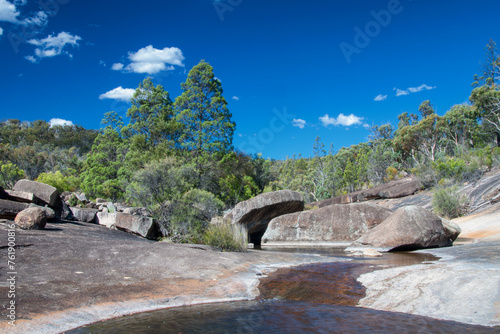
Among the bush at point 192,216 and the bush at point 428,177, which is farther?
the bush at point 428,177

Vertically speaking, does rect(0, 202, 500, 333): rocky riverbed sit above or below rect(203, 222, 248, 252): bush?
below

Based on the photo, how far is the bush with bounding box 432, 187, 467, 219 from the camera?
25812mm

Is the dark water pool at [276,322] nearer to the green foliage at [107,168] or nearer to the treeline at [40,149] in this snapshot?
the green foliage at [107,168]

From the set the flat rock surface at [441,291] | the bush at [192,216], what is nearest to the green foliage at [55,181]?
the bush at [192,216]

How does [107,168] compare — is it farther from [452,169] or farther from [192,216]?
[452,169]

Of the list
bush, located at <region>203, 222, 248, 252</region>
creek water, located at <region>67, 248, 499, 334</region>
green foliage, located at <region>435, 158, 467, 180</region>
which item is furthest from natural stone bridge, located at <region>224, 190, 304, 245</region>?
green foliage, located at <region>435, 158, 467, 180</region>

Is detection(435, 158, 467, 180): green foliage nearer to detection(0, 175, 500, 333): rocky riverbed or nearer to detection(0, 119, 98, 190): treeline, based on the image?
detection(0, 175, 500, 333): rocky riverbed

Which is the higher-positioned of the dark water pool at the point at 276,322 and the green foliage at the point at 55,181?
the green foliage at the point at 55,181

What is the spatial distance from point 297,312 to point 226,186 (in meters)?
Result: 24.2

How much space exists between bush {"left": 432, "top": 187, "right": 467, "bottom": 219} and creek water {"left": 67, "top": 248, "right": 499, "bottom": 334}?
21895 millimetres

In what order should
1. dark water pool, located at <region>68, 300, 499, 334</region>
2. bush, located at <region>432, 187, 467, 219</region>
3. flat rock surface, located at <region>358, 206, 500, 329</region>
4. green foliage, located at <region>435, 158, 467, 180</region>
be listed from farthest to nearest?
green foliage, located at <region>435, 158, 467, 180</region> → bush, located at <region>432, 187, 467, 219</region> → flat rock surface, located at <region>358, 206, 500, 329</region> → dark water pool, located at <region>68, 300, 499, 334</region>

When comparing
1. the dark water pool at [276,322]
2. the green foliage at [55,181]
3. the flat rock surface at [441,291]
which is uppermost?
the green foliage at [55,181]

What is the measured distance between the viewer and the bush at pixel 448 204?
25812mm

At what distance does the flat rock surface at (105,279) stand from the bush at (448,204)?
1984 centimetres
